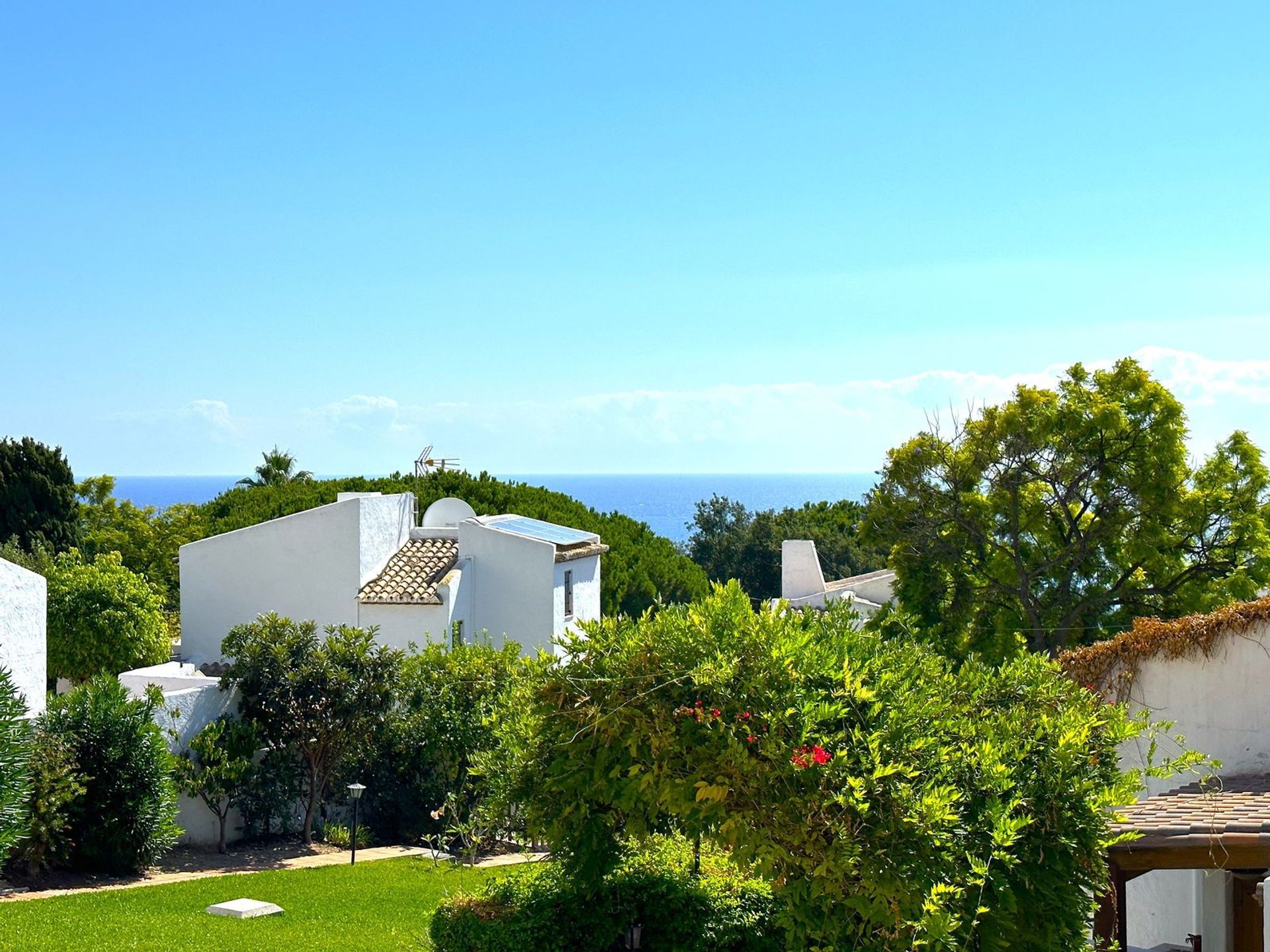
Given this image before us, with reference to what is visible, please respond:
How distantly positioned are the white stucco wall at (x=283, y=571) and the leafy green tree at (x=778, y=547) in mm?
A: 41665

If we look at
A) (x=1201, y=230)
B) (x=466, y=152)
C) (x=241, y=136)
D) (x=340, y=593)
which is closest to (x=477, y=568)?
(x=340, y=593)

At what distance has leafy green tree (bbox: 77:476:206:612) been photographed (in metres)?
50.5

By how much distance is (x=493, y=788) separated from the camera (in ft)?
29.7

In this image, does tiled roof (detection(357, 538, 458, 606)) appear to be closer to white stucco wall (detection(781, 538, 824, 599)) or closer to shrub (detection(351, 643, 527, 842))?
shrub (detection(351, 643, 527, 842))

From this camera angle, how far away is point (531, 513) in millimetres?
49469

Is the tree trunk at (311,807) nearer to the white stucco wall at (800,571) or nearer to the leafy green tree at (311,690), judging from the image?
the leafy green tree at (311,690)

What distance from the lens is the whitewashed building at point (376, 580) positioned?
2606cm

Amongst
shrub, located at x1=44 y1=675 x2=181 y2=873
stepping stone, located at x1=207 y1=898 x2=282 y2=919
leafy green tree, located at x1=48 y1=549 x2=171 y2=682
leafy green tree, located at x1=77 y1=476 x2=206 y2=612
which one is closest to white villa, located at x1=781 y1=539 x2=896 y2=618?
leafy green tree, located at x1=48 y1=549 x2=171 y2=682

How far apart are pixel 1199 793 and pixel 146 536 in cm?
5191

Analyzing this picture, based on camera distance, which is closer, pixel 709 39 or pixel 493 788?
pixel 493 788

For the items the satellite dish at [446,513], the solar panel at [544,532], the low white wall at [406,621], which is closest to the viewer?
the low white wall at [406,621]

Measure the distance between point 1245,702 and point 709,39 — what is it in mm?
15602

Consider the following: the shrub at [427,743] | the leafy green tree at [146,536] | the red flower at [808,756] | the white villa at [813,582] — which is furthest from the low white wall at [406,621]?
the leafy green tree at [146,536]

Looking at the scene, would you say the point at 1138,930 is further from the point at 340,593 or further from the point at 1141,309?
the point at 1141,309
